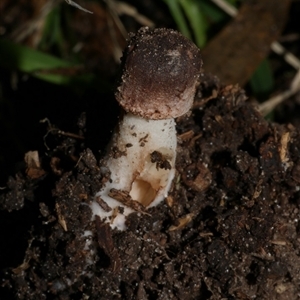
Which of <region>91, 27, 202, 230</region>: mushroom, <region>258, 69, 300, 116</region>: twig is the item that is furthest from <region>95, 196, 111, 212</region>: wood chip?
<region>258, 69, 300, 116</region>: twig

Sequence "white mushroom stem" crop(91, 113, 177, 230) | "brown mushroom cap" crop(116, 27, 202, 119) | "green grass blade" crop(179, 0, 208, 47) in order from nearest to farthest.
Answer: "brown mushroom cap" crop(116, 27, 202, 119)
"white mushroom stem" crop(91, 113, 177, 230)
"green grass blade" crop(179, 0, 208, 47)

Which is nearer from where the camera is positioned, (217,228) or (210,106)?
(217,228)

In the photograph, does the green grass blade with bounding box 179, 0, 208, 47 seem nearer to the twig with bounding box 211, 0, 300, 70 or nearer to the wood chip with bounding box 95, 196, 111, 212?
the twig with bounding box 211, 0, 300, 70

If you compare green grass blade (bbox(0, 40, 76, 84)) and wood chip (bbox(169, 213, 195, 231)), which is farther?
green grass blade (bbox(0, 40, 76, 84))

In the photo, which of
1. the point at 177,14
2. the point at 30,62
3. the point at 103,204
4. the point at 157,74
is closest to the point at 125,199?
the point at 103,204

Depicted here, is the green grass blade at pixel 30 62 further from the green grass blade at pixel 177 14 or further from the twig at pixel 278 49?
the twig at pixel 278 49

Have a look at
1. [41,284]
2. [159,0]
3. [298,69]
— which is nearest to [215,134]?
[41,284]

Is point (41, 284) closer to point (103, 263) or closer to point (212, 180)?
point (103, 263)

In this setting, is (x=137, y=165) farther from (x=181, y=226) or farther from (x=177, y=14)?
(x=177, y=14)
